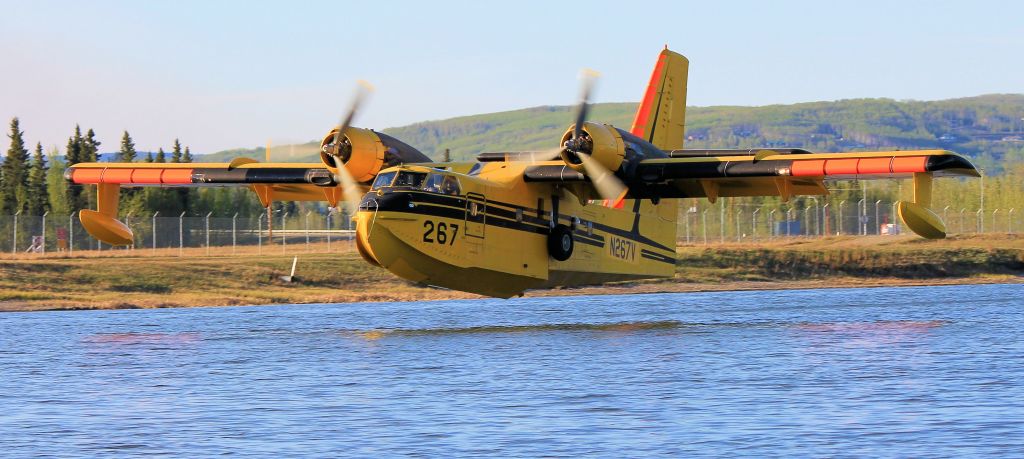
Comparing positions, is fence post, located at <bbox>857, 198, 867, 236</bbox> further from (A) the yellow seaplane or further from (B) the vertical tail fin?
(A) the yellow seaplane

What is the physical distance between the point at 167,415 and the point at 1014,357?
1366 cm

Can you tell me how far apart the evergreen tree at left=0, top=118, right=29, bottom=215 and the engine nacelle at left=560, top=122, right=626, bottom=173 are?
71052mm

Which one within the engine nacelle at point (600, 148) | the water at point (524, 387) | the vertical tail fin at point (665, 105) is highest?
the vertical tail fin at point (665, 105)

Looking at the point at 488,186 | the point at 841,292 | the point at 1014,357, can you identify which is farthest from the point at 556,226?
the point at 841,292

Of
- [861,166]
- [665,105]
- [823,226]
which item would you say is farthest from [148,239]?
[861,166]

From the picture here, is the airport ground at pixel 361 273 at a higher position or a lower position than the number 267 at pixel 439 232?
lower

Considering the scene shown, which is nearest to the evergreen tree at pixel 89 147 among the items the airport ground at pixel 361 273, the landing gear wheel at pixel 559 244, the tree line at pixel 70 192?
the tree line at pixel 70 192

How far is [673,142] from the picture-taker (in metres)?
36.8

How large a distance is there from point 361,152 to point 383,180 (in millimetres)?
4120

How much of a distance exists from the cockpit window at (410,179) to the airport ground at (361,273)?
59.4 ft

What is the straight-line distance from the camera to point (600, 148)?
96.3 ft

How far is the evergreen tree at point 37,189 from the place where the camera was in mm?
92375

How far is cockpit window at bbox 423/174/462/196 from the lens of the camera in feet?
90.0

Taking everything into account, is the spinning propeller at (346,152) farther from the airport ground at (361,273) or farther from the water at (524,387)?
the airport ground at (361,273)
